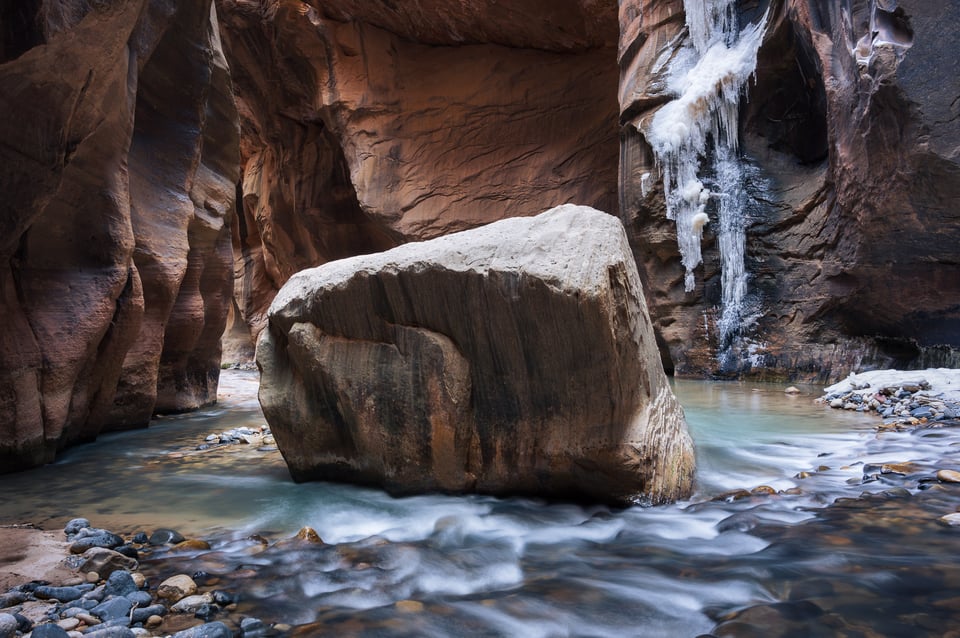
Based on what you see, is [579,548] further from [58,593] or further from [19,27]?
[19,27]

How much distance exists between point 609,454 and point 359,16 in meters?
13.6

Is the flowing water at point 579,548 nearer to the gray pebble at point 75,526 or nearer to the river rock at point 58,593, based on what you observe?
the gray pebble at point 75,526

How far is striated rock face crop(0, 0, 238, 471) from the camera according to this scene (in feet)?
10.3

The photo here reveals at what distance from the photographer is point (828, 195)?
9.04m

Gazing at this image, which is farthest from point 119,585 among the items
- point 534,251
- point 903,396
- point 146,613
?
point 903,396

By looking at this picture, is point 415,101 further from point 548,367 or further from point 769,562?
point 769,562

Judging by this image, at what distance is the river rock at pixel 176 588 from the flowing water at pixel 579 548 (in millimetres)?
99

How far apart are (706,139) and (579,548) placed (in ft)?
31.3

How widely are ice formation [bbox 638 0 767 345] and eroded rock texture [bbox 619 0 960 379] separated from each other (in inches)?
8.2

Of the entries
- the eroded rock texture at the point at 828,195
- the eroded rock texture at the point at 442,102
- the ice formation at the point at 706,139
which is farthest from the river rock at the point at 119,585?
the eroded rock texture at the point at 442,102

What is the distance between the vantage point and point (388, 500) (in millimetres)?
3061

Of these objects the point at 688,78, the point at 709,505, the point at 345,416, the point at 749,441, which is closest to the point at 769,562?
the point at 709,505

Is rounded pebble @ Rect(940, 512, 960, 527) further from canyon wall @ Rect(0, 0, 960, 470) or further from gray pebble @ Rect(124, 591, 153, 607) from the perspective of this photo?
canyon wall @ Rect(0, 0, 960, 470)

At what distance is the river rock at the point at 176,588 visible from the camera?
188cm
